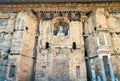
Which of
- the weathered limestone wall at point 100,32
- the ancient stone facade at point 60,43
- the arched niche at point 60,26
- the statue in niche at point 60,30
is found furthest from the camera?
the arched niche at point 60,26

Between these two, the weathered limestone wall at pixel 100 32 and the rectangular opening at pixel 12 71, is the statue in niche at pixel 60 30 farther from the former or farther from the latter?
the rectangular opening at pixel 12 71

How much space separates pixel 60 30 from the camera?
41.6ft

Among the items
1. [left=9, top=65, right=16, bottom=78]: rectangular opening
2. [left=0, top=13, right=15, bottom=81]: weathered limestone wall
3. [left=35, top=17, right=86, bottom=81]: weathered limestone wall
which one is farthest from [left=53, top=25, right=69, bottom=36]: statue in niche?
[left=9, top=65, right=16, bottom=78]: rectangular opening

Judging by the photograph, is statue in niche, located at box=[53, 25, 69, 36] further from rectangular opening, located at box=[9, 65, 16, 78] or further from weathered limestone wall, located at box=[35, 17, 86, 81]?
rectangular opening, located at box=[9, 65, 16, 78]

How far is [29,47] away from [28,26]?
5.76 ft

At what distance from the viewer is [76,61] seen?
1122 cm

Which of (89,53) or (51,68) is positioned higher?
(89,53)

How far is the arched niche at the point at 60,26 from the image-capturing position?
1273 cm

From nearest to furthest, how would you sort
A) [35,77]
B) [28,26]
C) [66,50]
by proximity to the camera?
[35,77] < [66,50] < [28,26]

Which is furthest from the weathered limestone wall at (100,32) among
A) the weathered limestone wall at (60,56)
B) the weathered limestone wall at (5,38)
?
the weathered limestone wall at (5,38)

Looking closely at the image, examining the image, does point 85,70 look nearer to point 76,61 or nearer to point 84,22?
point 76,61

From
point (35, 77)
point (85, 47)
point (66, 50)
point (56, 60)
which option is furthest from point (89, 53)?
point (35, 77)

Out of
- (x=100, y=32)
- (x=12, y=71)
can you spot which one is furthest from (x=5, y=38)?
(x=100, y=32)

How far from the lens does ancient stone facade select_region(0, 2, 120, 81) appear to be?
10.7 meters
